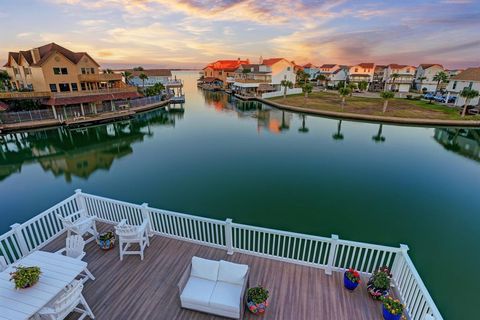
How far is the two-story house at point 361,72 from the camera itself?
59.5 metres

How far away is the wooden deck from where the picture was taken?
4.37 metres

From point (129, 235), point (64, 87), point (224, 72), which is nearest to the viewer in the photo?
point (129, 235)

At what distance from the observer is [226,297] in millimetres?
4172

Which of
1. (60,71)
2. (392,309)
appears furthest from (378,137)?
(60,71)

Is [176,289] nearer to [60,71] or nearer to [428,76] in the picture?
[60,71]

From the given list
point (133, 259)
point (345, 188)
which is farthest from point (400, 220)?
point (133, 259)

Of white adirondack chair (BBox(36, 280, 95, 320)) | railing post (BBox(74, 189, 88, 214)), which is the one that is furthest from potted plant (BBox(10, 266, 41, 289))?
railing post (BBox(74, 189, 88, 214))

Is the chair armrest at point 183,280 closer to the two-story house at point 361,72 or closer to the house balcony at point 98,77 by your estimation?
the house balcony at point 98,77

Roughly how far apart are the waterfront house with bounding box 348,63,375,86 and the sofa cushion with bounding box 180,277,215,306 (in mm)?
66265

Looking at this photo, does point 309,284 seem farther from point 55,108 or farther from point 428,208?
point 55,108

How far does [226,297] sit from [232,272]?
1.37ft

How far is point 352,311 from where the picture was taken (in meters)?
4.36

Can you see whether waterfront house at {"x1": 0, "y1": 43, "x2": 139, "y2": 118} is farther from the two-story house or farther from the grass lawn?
the two-story house

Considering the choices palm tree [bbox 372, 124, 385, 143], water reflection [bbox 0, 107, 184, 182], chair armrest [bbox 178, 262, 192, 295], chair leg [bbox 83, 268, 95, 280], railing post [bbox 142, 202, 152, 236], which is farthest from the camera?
palm tree [bbox 372, 124, 385, 143]
